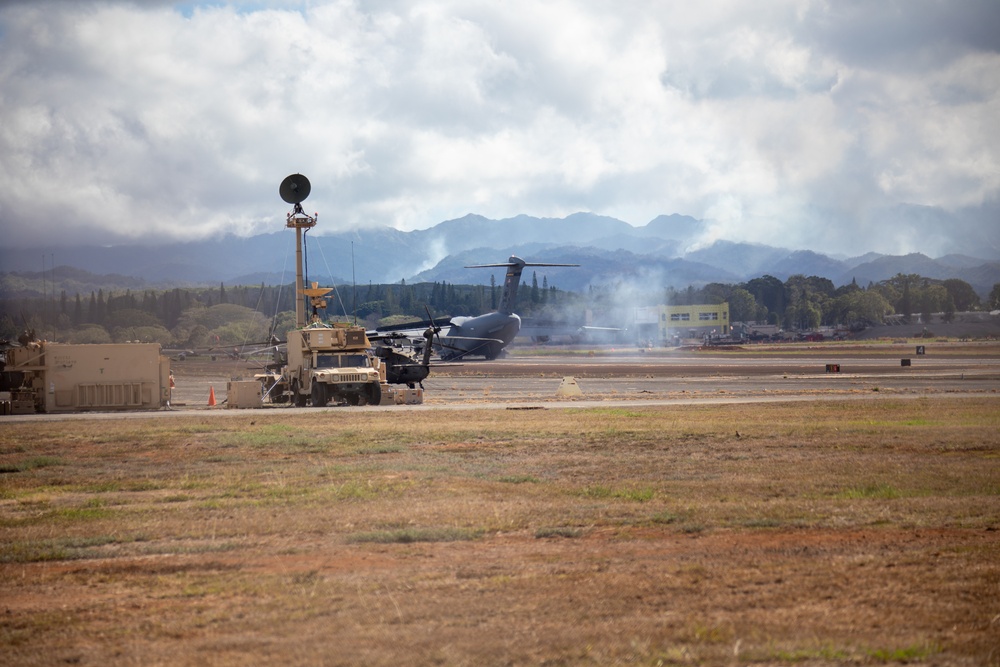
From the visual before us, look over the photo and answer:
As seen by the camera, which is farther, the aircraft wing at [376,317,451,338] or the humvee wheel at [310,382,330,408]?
the aircraft wing at [376,317,451,338]

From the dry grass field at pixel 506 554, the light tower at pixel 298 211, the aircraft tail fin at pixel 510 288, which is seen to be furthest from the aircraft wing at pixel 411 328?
the dry grass field at pixel 506 554

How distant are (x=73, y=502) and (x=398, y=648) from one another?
10770mm

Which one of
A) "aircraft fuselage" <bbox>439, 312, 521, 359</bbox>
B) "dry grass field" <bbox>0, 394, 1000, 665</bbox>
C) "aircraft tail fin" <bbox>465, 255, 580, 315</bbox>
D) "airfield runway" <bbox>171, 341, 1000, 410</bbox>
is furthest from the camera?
"aircraft tail fin" <bbox>465, 255, 580, 315</bbox>

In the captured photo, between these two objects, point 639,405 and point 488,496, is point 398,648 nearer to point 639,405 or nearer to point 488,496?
point 488,496

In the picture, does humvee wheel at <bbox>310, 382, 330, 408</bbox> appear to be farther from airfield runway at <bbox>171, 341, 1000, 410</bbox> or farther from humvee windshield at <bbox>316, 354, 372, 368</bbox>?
airfield runway at <bbox>171, 341, 1000, 410</bbox>

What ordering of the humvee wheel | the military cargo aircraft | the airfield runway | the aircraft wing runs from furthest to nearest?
the military cargo aircraft → the aircraft wing → the airfield runway → the humvee wheel

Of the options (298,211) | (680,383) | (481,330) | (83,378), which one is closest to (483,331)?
(481,330)

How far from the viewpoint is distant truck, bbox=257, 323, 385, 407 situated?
3991 centimetres

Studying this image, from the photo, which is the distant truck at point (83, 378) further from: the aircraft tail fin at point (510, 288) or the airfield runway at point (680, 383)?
the aircraft tail fin at point (510, 288)

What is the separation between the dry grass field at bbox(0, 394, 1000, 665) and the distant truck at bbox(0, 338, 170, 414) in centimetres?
1633

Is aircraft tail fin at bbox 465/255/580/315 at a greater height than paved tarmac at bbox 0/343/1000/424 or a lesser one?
greater

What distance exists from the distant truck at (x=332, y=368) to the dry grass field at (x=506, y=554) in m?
15.4

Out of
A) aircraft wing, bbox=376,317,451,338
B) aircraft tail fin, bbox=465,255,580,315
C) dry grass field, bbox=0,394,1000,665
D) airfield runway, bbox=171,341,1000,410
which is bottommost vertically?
airfield runway, bbox=171,341,1000,410

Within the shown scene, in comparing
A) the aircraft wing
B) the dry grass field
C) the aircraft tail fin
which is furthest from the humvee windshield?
the aircraft tail fin
